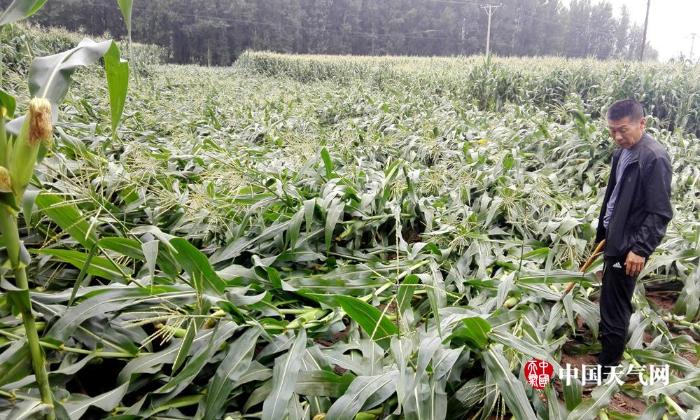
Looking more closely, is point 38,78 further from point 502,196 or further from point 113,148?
point 113,148

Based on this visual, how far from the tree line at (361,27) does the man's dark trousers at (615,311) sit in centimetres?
5318

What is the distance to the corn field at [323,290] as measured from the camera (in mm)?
1401

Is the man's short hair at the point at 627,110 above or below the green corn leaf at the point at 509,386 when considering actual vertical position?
above

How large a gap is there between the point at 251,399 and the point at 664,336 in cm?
206

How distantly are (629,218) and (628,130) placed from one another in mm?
429

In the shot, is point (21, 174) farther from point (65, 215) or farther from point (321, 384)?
point (321, 384)

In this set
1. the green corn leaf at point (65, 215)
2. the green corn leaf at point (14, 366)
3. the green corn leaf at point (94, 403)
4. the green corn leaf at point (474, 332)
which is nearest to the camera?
the green corn leaf at point (14, 366)

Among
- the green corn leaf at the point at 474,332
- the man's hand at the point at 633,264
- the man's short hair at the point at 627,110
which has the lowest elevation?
the green corn leaf at the point at 474,332

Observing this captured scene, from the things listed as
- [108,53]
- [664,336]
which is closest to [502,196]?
[664,336]

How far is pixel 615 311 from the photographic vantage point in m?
2.05

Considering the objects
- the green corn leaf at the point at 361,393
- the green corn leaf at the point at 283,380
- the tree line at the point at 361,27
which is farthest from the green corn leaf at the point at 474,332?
the tree line at the point at 361,27

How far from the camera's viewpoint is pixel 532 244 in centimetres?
282

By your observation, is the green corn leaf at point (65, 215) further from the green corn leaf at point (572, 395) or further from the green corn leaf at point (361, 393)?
the green corn leaf at point (572, 395)

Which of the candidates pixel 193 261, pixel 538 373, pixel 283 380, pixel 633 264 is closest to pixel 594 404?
pixel 538 373
